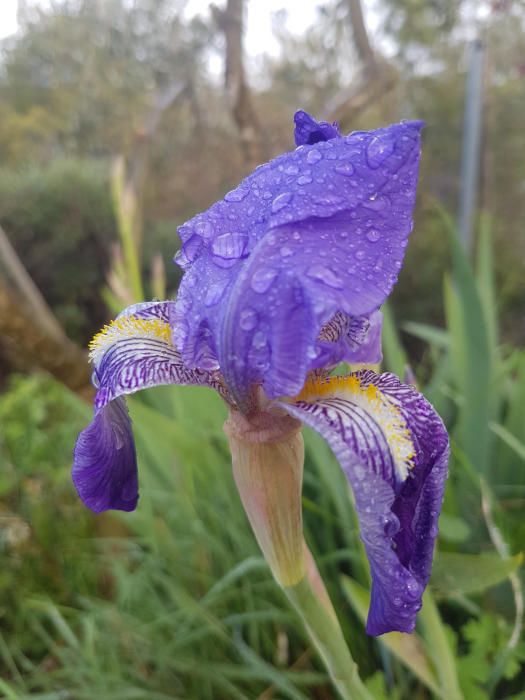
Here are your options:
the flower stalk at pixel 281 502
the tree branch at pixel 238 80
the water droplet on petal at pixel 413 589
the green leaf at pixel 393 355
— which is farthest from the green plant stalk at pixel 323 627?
the tree branch at pixel 238 80

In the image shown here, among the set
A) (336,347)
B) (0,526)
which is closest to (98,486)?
(336,347)

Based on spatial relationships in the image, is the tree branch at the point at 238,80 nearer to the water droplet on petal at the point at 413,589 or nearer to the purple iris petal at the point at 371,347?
the purple iris petal at the point at 371,347

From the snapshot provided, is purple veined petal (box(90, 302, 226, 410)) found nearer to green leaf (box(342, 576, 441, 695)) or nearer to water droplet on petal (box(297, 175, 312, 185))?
water droplet on petal (box(297, 175, 312, 185))

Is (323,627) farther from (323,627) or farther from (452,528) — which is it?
(452,528)

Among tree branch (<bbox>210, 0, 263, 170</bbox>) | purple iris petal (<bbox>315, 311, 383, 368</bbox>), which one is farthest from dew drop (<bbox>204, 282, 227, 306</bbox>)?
tree branch (<bbox>210, 0, 263, 170</bbox>)

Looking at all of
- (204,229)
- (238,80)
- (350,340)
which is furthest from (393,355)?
(238,80)
